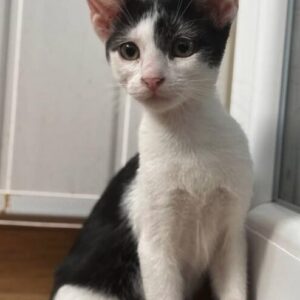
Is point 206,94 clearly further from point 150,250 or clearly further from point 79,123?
point 79,123

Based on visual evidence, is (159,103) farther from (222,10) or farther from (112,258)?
(112,258)

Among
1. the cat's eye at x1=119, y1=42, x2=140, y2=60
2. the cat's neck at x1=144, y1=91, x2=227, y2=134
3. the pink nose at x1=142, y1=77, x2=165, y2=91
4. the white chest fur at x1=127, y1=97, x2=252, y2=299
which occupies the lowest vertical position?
the white chest fur at x1=127, y1=97, x2=252, y2=299

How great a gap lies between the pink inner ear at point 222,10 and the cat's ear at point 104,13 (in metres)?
0.17

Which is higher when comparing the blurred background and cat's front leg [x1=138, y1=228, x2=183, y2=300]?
the blurred background

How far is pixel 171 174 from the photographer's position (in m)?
0.92

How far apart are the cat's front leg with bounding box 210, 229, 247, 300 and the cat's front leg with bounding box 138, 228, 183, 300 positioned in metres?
0.10

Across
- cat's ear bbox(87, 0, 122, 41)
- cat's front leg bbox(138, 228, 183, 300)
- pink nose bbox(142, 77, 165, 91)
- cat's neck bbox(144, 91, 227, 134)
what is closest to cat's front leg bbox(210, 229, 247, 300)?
cat's front leg bbox(138, 228, 183, 300)

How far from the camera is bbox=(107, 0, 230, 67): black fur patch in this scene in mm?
858

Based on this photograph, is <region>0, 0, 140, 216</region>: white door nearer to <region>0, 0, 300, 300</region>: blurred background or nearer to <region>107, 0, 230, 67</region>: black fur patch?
<region>0, 0, 300, 300</region>: blurred background

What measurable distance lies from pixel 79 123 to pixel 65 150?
0.27 feet

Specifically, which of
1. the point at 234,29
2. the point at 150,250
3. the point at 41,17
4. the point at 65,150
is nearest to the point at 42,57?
the point at 41,17

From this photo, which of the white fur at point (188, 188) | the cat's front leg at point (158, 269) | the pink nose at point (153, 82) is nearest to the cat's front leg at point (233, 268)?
the white fur at point (188, 188)

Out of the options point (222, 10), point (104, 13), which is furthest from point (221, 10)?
point (104, 13)

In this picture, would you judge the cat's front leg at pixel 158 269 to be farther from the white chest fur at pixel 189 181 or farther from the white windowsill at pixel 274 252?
the white windowsill at pixel 274 252
